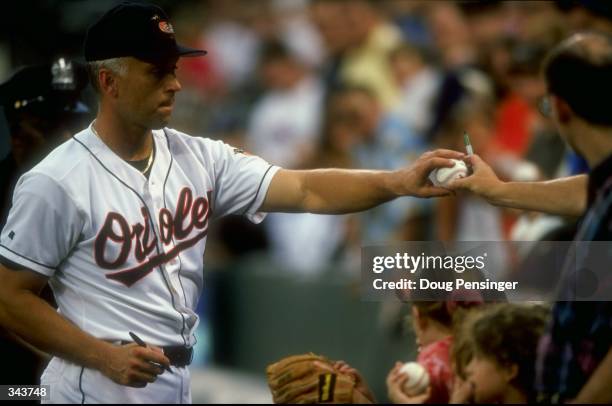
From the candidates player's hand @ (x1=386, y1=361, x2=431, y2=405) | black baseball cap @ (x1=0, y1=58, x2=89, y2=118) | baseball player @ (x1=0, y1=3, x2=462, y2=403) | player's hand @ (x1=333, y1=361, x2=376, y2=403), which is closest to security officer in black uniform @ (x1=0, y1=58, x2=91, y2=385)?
black baseball cap @ (x1=0, y1=58, x2=89, y2=118)

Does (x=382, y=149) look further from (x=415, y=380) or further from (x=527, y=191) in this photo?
(x=527, y=191)

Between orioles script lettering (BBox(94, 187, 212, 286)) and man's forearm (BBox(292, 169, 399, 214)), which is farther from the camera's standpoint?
man's forearm (BBox(292, 169, 399, 214))

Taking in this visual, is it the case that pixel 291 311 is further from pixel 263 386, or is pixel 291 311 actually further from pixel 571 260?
pixel 571 260

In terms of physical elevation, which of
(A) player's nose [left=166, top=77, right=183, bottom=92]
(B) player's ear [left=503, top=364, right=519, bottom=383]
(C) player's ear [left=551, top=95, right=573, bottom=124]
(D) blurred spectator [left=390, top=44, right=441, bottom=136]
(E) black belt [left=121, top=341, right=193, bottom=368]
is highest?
(D) blurred spectator [left=390, top=44, right=441, bottom=136]

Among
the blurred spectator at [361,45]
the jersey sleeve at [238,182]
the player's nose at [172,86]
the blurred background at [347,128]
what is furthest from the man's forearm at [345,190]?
the blurred spectator at [361,45]

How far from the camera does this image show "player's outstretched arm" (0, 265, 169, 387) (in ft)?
12.4

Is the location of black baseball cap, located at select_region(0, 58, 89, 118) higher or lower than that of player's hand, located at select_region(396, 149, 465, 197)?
higher

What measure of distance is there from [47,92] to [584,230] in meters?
2.02

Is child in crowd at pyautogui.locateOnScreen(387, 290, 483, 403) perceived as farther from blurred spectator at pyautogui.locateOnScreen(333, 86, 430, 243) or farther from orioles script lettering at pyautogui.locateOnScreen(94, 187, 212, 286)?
blurred spectator at pyautogui.locateOnScreen(333, 86, 430, 243)

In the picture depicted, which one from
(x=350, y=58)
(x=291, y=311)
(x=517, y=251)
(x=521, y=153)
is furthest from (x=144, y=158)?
(x=350, y=58)

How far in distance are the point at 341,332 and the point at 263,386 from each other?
0.68m

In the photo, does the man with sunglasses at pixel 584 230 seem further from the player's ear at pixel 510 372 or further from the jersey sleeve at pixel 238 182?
the jersey sleeve at pixel 238 182

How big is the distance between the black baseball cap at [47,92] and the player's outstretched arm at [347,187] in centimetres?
79

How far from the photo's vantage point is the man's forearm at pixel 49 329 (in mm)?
3789
